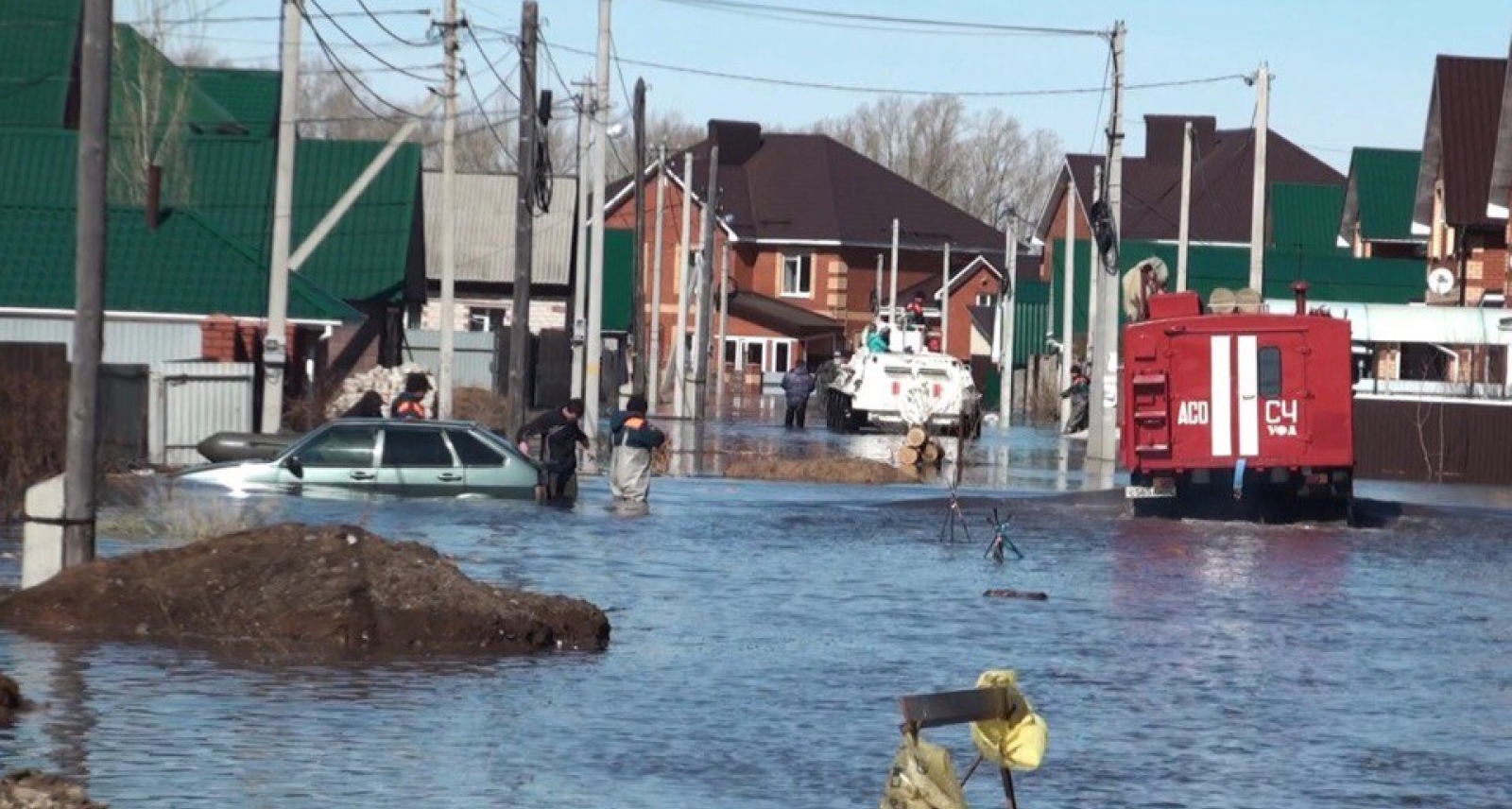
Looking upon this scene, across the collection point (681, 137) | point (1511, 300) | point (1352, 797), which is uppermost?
point (681, 137)

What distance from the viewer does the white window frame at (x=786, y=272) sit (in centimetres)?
A: 11169

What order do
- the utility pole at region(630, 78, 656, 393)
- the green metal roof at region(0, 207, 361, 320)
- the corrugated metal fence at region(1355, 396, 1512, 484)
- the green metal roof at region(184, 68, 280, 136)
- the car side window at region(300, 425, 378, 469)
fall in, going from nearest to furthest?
the car side window at region(300, 425, 378, 469), the green metal roof at region(0, 207, 361, 320), the corrugated metal fence at region(1355, 396, 1512, 484), the utility pole at region(630, 78, 656, 393), the green metal roof at region(184, 68, 280, 136)

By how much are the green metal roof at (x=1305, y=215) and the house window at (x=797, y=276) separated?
93.8 ft

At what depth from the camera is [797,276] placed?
112375 mm

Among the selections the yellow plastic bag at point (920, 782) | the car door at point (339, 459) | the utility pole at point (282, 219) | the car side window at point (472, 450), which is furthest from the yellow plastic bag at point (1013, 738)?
the utility pole at point (282, 219)

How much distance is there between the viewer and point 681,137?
468 ft

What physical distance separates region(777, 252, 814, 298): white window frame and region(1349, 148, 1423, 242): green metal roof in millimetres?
42010

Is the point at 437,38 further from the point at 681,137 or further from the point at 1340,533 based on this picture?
the point at 681,137

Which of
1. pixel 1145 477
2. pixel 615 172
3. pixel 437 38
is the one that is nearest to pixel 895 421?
pixel 437 38

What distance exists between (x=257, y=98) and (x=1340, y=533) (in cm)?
3508

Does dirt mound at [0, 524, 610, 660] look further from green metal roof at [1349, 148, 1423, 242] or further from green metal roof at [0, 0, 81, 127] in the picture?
green metal roof at [1349, 148, 1423, 242]

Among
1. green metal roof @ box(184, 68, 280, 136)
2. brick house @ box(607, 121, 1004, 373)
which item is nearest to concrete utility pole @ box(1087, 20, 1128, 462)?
green metal roof @ box(184, 68, 280, 136)

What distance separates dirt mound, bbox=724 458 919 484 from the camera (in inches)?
1619

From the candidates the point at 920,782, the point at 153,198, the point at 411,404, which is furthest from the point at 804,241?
the point at 920,782
